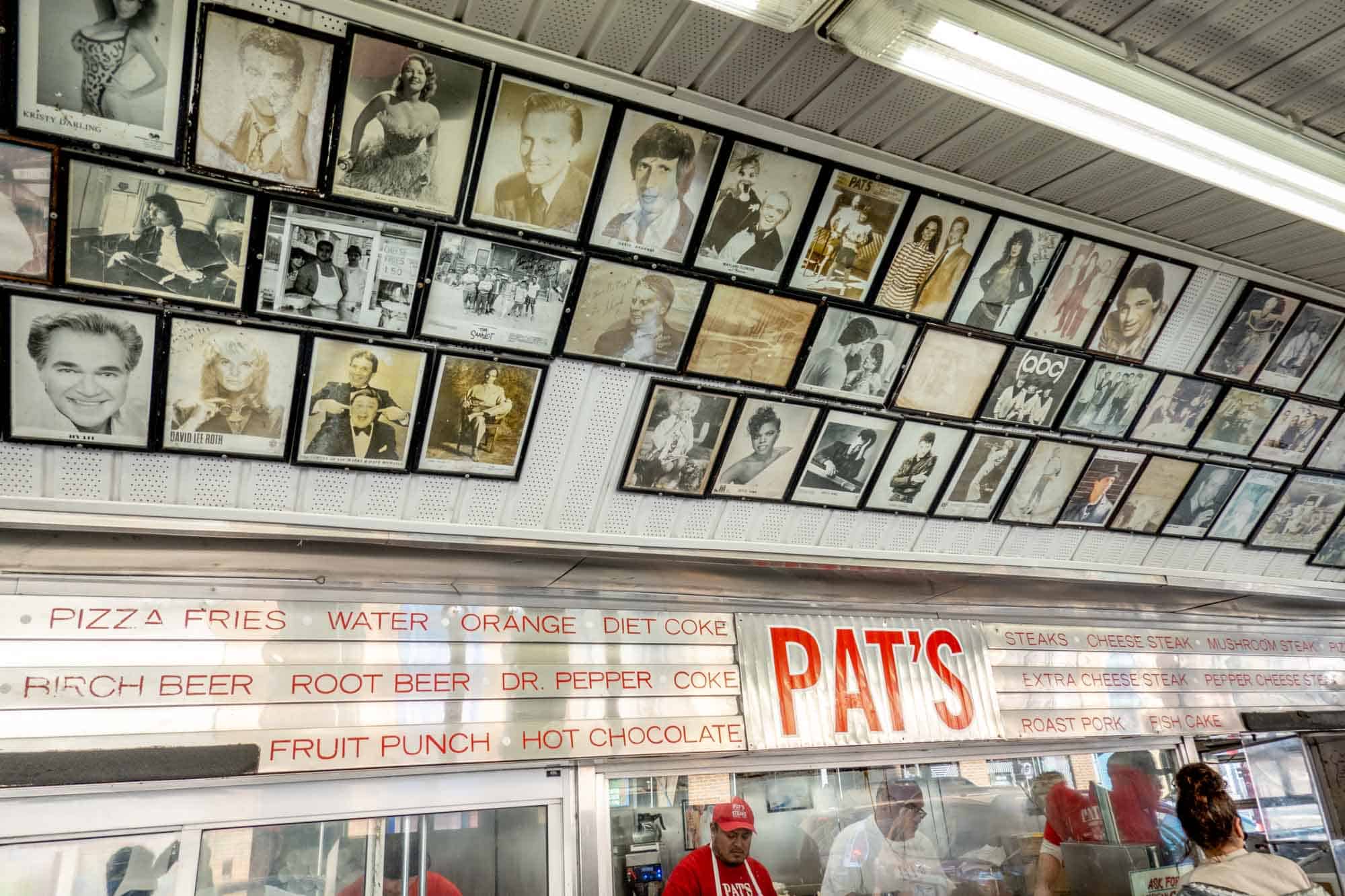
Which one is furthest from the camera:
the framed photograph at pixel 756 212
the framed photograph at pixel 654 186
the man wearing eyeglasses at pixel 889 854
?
the man wearing eyeglasses at pixel 889 854

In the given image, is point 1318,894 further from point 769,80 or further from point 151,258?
point 151,258

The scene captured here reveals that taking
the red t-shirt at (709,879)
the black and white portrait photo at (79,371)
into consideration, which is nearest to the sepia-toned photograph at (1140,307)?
the red t-shirt at (709,879)

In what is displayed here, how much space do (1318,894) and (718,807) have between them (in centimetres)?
224

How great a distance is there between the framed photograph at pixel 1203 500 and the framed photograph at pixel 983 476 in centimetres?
134

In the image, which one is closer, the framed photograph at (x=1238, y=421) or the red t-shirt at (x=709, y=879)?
the red t-shirt at (x=709, y=879)

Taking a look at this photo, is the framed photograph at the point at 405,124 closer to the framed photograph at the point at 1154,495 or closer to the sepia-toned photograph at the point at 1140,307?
the sepia-toned photograph at the point at 1140,307

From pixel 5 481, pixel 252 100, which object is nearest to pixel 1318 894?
pixel 252 100

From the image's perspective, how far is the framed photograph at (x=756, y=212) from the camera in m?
3.18

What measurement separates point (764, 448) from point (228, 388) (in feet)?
7.13

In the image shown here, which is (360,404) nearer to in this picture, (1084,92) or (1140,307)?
(1084,92)

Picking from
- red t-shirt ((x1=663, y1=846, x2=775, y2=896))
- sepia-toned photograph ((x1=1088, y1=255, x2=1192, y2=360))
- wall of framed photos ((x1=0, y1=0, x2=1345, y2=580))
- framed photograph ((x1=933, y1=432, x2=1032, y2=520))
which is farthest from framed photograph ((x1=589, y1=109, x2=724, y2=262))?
red t-shirt ((x1=663, y1=846, x2=775, y2=896))

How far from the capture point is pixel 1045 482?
463cm

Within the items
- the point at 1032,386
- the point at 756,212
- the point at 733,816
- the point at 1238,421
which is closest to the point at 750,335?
the point at 756,212

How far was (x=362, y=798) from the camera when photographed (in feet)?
11.1
